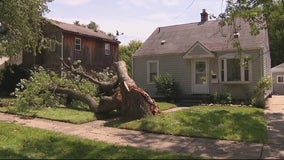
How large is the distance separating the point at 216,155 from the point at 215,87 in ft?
48.7

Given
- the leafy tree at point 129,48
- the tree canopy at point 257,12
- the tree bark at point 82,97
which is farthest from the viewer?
the leafy tree at point 129,48

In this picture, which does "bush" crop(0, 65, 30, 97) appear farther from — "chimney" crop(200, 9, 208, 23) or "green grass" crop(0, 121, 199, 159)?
"green grass" crop(0, 121, 199, 159)

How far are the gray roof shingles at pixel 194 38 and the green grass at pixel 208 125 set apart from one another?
8.47 metres

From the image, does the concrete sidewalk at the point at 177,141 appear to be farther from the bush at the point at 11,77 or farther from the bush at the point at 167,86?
the bush at the point at 11,77

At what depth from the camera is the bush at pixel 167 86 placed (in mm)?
23969

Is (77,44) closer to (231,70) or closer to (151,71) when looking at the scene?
(151,71)

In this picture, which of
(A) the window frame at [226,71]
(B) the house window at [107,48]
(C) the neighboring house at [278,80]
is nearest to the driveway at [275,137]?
(A) the window frame at [226,71]

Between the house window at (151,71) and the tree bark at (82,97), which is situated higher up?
the house window at (151,71)

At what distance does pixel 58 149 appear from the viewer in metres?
9.44

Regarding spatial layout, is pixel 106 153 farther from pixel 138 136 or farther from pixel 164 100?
pixel 164 100

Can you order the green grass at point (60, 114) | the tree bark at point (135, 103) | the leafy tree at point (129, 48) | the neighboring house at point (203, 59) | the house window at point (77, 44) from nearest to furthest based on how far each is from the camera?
the tree bark at point (135, 103)
the green grass at point (60, 114)
the neighboring house at point (203, 59)
the house window at point (77, 44)
the leafy tree at point (129, 48)

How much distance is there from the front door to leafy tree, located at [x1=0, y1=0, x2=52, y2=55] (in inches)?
435

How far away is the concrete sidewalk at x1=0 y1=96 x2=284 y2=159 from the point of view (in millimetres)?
9180

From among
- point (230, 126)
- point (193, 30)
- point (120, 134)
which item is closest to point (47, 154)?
point (120, 134)
